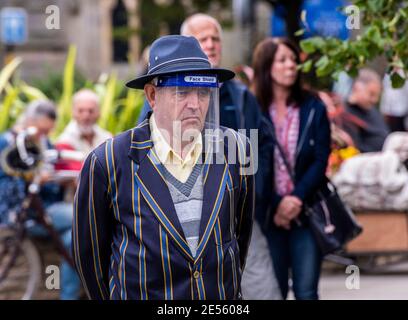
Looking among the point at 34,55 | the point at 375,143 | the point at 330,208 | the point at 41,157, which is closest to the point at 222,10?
the point at 34,55

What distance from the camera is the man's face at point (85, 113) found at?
26.0 ft

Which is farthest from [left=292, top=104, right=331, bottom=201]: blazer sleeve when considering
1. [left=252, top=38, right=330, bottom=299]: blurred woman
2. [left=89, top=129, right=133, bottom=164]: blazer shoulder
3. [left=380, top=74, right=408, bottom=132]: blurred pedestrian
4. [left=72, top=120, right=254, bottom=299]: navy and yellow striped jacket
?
[left=380, top=74, right=408, bottom=132]: blurred pedestrian

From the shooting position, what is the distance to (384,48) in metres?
5.10

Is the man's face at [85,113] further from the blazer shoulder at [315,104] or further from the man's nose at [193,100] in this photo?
the man's nose at [193,100]

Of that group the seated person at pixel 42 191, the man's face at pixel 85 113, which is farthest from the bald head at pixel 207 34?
the man's face at pixel 85 113

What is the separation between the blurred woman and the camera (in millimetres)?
5867

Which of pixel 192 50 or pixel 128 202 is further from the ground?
pixel 192 50

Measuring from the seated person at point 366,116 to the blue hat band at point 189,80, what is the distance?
20.1 ft

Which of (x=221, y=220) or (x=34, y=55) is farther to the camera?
(x=34, y=55)

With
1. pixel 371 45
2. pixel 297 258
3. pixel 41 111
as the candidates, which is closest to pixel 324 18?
pixel 41 111

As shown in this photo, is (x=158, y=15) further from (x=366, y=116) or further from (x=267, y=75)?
(x=267, y=75)

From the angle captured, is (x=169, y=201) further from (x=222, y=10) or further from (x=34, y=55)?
(x=34, y=55)

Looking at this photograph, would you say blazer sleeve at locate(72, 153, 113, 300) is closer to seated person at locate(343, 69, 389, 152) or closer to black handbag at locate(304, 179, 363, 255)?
black handbag at locate(304, 179, 363, 255)

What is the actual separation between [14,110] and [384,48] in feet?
15.8
